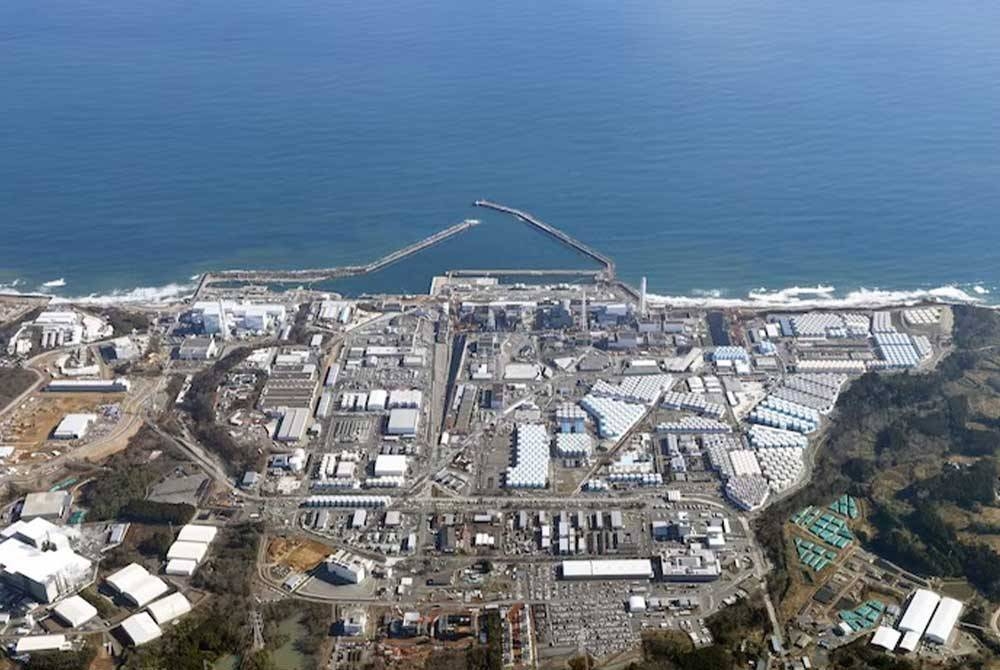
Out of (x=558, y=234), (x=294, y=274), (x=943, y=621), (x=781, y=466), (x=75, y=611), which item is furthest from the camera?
(x=558, y=234)

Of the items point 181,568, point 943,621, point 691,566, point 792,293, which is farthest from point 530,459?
point 792,293

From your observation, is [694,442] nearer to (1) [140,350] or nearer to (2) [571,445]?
(2) [571,445]

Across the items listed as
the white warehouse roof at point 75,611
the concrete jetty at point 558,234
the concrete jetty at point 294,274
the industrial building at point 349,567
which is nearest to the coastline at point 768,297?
the concrete jetty at point 294,274

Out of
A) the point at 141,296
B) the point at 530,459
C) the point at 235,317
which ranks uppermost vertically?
the point at 141,296

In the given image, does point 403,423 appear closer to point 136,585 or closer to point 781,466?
point 136,585

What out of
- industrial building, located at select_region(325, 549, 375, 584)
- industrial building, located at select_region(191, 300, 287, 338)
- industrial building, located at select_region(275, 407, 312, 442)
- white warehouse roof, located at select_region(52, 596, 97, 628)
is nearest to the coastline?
industrial building, located at select_region(191, 300, 287, 338)

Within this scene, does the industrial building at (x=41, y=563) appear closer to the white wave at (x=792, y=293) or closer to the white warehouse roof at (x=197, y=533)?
the white warehouse roof at (x=197, y=533)

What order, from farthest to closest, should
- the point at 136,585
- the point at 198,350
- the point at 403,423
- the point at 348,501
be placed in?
the point at 198,350 → the point at 403,423 → the point at 348,501 → the point at 136,585
